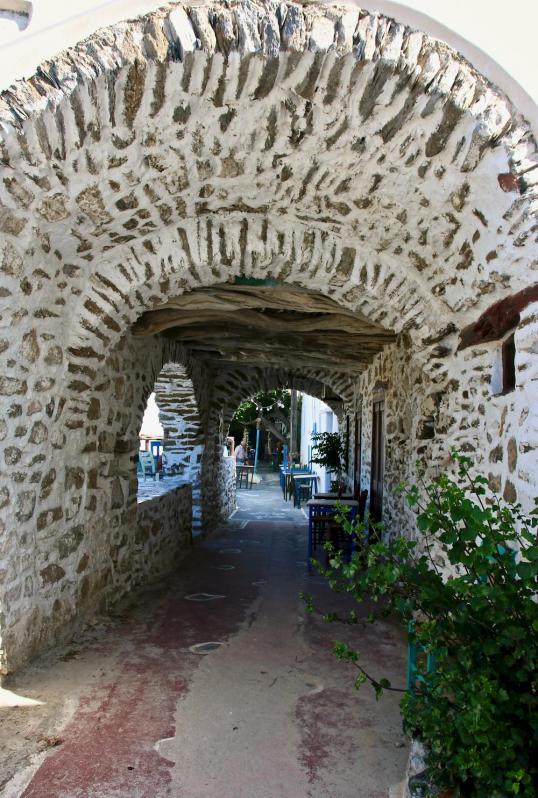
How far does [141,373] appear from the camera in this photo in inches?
206

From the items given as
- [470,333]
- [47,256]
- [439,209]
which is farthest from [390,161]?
[47,256]

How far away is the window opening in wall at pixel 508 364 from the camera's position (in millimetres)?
2820

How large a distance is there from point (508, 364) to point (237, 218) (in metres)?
1.61

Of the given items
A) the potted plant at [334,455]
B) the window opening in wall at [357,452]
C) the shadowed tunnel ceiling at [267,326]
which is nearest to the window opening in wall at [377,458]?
the shadowed tunnel ceiling at [267,326]

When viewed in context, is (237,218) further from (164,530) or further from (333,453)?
(333,453)

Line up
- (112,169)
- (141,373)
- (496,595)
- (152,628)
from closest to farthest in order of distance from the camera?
(496,595), (112,169), (152,628), (141,373)

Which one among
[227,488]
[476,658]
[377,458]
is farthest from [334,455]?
[476,658]

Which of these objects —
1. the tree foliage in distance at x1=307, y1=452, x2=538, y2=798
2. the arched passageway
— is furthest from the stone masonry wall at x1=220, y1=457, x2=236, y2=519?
the tree foliage in distance at x1=307, y1=452, x2=538, y2=798

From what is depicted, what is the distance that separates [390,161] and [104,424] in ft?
8.56

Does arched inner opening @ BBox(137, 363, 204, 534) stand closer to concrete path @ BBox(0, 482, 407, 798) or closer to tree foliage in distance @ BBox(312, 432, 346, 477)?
tree foliage in distance @ BBox(312, 432, 346, 477)

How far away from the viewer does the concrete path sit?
7.72ft

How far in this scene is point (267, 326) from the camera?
532cm

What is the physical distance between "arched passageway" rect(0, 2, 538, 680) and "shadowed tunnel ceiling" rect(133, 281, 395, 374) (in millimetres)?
107

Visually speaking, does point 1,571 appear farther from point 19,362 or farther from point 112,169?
point 112,169
